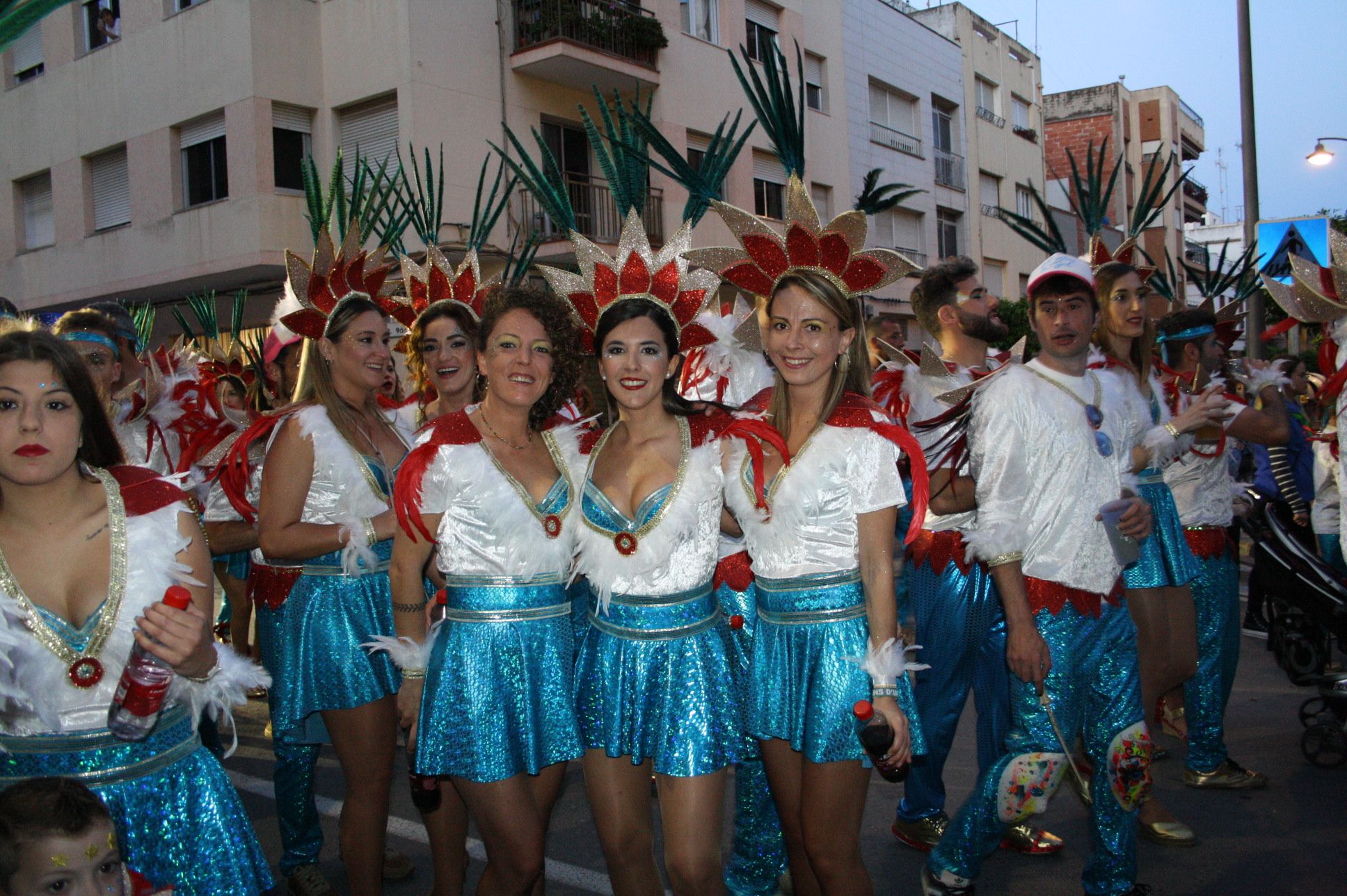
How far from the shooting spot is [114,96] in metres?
16.0

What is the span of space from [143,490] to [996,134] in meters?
26.7

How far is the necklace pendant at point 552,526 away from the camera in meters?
3.09

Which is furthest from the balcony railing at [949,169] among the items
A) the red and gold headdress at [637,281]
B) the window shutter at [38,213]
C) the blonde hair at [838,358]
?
the blonde hair at [838,358]

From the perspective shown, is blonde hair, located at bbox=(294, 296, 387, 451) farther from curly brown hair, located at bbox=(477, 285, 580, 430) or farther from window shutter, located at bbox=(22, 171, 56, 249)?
window shutter, located at bbox=(22, 171, 56, 249)

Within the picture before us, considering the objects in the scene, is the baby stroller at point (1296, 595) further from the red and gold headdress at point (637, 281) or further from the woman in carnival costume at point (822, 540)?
the red and gold headdress at point (637, 281)

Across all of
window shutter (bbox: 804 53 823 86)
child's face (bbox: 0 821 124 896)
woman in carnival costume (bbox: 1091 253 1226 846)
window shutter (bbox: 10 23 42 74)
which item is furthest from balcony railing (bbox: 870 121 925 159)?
child's face (bbox: 0 821 124 896)

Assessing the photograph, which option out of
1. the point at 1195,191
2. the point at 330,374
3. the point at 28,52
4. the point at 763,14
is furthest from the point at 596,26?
the point at 1195,191

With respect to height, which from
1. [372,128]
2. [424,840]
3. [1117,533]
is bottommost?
[424,840]

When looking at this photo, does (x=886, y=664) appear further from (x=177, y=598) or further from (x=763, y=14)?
(x=763, y=14)

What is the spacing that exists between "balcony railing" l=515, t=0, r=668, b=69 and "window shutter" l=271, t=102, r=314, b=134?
305 centimetres

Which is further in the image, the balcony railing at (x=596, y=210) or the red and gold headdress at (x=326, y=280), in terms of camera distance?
the balcony railing at (x=596, y=210)

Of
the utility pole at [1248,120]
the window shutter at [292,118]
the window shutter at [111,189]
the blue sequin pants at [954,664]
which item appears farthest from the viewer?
the window shutter at [111,189]

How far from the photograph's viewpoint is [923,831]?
4195mm

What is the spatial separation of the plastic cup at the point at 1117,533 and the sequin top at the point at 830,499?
96 centimetres
